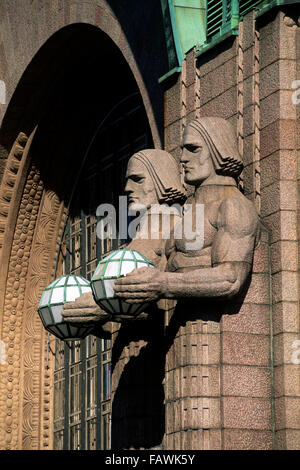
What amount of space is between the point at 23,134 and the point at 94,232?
64.4 inches

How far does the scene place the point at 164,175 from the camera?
42.3 feet

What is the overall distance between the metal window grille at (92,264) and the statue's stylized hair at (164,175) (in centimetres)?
372

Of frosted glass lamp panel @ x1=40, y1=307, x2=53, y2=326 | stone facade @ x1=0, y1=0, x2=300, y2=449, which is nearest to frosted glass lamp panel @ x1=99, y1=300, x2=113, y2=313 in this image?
stone facade @ x1=0, y1=0, x2=300, y2=449

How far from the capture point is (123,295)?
37.5 ft

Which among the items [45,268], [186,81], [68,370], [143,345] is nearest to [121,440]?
[143,345]

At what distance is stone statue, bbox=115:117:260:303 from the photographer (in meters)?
11.5

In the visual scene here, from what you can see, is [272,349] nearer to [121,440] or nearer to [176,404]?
[176,404]

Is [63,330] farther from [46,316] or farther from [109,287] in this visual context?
[109,287]

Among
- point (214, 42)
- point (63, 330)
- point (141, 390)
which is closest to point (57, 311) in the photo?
point (63, 330)

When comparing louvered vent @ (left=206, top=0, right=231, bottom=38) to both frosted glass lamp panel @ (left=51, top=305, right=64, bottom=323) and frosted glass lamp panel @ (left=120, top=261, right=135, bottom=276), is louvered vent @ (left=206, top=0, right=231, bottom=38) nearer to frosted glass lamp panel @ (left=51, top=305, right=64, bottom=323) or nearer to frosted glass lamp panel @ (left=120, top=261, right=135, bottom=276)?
frosted glass lamp panel @ (left=120, top=261, right=135, bottom=276)

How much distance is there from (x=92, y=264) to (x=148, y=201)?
212 inches

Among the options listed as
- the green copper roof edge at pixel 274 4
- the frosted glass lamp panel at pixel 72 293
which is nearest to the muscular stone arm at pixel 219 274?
the frosted glass lamp panel at pixel 72 293

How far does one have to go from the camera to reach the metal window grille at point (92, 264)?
17219 millimetres

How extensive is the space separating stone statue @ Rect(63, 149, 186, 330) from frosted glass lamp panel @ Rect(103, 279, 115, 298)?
833 mm
